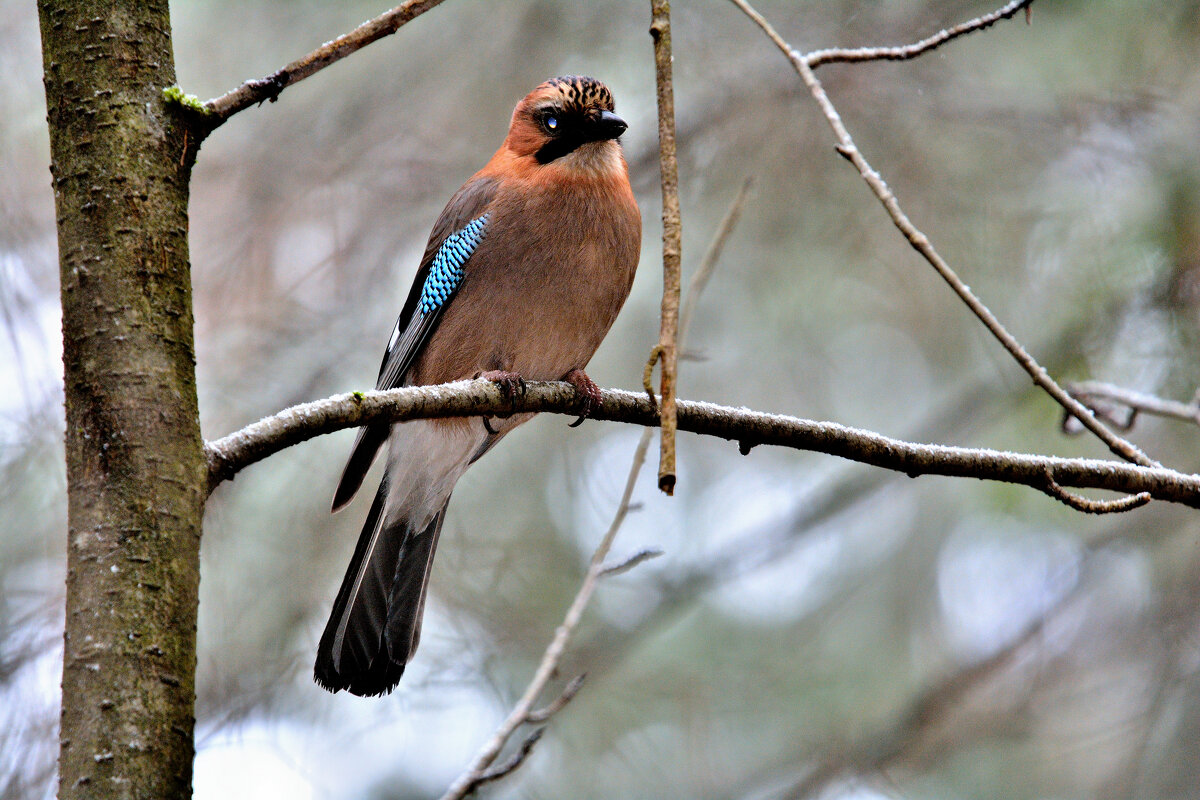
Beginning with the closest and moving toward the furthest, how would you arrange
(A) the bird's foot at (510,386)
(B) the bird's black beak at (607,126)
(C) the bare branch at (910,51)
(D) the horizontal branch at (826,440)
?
(D) the horizontal branch at (826,440) < (C) the bare branch at (910,51) < (A) the bird's foot at (510,386) < (B) the bird's black beak at (607,126)

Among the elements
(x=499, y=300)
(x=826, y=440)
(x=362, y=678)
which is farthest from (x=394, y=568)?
(x=826, y=440)

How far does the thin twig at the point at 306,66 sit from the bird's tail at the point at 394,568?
1.76 metres

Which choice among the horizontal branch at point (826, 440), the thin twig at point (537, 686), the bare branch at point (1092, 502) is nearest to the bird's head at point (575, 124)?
the thin twig at point (537, 686)

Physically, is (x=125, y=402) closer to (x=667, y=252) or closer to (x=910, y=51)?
(x=667, y=252)

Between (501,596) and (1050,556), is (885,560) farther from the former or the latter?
(501,596)

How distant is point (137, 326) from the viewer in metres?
1.78

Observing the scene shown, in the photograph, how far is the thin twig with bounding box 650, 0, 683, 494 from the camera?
1.74 m

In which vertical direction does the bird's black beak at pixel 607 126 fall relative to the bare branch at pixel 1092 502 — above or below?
above

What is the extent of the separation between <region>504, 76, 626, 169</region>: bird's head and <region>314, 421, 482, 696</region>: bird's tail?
1.01m

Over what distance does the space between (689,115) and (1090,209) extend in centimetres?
164

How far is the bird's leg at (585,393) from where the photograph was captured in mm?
2745

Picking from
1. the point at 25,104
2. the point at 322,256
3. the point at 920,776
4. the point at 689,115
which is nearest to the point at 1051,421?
the point at 920,776

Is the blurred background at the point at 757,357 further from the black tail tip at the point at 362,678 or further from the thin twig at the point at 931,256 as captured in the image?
the thin twig at the point at 931,256

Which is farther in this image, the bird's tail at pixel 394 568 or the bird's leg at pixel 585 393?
the bird's tail at pixel 394 568
